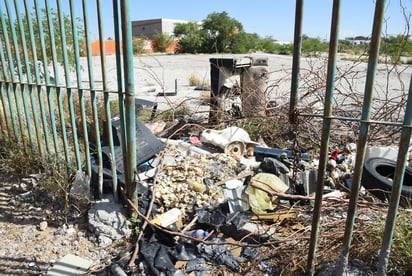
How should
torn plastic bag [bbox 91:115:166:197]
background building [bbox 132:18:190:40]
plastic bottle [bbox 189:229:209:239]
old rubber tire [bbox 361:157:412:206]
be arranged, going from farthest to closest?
background building [bbox 132:18:190:40], torn plastic bag [bbox 91:115:166:197], old rubber tire [bbox 361:157:412:206], plastic bottle [bbox 189:229:209:239]

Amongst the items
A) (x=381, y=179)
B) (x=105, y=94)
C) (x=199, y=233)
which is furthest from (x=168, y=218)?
(x=381, y=179)

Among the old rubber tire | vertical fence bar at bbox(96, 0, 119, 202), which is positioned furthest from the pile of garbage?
the old rubber tire

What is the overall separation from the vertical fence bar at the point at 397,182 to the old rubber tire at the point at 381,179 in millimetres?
974

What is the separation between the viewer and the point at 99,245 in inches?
98.7

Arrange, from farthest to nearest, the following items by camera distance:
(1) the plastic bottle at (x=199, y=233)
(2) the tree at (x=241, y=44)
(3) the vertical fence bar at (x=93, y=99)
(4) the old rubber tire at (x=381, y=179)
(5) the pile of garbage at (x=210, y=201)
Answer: (2) the tree at (x=241, y=44), (4) the old rubber tire at (x=381, y=179), (1) the plastic bottle at (x=199, y=233), (3) the vertical fence bar at (x=93, y=99), (5) the pile of garbage at (x=210, y=201)

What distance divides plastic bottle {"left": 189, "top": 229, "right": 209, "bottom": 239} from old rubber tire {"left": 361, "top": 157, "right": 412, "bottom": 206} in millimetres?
1444

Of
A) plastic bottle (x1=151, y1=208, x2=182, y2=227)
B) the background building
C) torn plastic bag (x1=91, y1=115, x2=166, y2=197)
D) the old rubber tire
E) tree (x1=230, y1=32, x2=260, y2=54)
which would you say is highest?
the background building

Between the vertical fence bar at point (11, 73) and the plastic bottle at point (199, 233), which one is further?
the vertical fence bar at point (11, 73)

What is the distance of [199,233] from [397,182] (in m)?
1.50

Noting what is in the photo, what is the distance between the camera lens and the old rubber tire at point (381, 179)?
2719 millimetres

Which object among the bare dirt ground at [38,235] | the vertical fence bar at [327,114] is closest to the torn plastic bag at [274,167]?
the vertical fence bar at [327,114]

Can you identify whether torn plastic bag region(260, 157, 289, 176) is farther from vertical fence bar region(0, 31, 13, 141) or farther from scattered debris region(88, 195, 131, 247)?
vertical fence bar region(0, 31, 13, 141)

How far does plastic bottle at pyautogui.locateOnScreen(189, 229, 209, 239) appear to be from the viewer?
250 centimetres

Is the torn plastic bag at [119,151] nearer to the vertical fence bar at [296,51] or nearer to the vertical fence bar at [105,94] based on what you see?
the vertical fence bar at [105,94]
